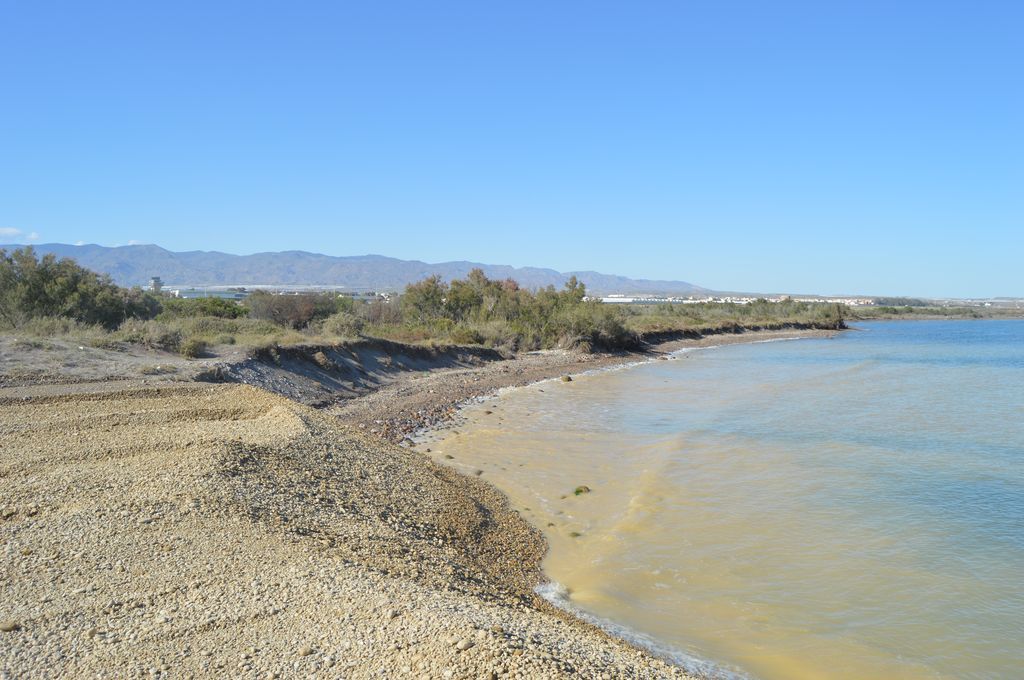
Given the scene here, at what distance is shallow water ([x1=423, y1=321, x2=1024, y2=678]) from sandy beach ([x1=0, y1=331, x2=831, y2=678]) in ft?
4.21

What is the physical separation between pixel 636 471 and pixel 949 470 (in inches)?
276

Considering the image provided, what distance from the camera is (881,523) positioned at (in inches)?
483

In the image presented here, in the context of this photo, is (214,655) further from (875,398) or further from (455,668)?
(875,398)

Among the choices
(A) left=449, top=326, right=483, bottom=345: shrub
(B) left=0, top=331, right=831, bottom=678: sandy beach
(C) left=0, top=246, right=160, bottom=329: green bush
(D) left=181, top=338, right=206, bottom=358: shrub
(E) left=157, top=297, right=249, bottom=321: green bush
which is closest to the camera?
→ (B) left=0, top=331, right=831, bottom=678: sandy beach

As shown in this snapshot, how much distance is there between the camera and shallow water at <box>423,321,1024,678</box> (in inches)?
317

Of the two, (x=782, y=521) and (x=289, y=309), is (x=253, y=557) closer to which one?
(x=782, y=521)

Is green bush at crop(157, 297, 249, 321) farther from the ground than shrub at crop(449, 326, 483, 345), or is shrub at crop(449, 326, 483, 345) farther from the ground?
green bush at crop(157, 297, 249, 321)

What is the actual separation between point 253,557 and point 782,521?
852 cm

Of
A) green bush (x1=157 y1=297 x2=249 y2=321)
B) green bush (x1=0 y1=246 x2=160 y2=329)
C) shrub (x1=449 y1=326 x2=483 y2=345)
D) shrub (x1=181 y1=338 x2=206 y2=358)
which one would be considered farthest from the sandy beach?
shrub (x1=449 y1=326 x2=483 y2=345)

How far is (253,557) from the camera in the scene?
297 inches

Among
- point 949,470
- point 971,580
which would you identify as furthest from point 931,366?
point 971,580

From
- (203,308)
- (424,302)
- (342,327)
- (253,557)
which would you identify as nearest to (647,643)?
(253,557)

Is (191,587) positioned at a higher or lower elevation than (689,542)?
higher

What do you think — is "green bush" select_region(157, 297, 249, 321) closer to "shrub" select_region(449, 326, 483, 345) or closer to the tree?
the tree
